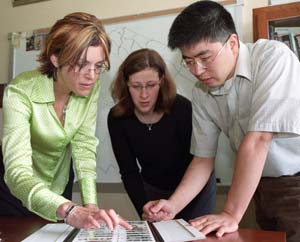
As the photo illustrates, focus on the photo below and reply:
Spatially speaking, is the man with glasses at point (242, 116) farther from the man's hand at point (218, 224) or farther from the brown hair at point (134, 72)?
the brown hair at point (134, 72)

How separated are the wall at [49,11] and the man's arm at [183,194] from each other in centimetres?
92

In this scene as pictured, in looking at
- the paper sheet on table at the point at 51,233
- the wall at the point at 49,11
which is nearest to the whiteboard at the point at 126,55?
the wall at the point at 49,11

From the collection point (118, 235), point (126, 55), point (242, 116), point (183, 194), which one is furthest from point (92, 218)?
point (126, 55)

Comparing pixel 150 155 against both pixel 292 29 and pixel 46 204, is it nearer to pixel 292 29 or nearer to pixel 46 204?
pixel 46 204

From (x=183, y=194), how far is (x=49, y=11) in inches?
58.2

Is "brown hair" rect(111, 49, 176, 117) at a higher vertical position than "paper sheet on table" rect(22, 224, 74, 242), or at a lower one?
higher

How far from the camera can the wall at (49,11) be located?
1773 millimetres

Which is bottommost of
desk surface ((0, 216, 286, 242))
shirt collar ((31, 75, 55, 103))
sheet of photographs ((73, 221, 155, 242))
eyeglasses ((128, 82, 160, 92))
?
desk surface ((0, 216, 286, 242))

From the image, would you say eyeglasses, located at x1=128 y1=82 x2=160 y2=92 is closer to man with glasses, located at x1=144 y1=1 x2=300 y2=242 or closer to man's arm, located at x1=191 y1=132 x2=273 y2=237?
man with glasses, located at x1=144 y1=1 x2=300 y2=242

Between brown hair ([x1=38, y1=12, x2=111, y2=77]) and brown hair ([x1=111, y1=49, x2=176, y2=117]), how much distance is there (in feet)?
0.90

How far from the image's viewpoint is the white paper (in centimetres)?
74

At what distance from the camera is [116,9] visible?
1.84 m

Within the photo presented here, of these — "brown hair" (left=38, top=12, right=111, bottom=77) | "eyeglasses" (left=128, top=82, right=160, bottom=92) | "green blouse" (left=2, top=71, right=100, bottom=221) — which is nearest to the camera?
"green blouse" (left=2, top=71, right=100, bottom=221)

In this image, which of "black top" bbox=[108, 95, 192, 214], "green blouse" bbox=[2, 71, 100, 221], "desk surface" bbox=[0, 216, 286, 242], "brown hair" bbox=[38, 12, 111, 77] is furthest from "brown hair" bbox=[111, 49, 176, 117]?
"desk surface" bbox=[0, 216, 286, 242]
